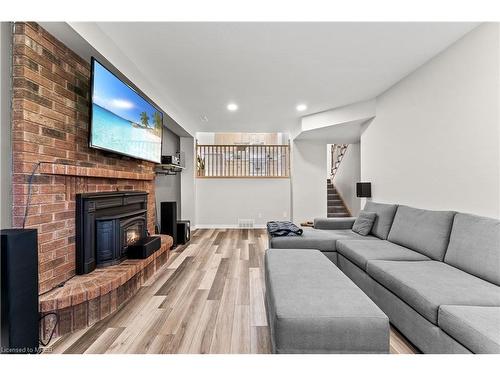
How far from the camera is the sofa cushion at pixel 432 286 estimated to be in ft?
4.66

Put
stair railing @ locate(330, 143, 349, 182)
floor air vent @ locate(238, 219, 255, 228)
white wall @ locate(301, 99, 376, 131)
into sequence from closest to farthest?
Result: 1. white wall @ locate(301, 99, 376, 131)
2. floor air vent @ locate(238, 219, 255, 228)
3. stair railing @ locate(330, 143, 349, 182)

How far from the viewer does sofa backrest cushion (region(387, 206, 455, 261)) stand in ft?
7.09

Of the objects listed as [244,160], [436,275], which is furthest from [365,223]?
[244,160]

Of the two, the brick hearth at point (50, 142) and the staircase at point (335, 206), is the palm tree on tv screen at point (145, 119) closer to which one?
the brick hearth at point (50, 142)

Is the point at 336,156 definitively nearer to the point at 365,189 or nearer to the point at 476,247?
the point at 365,189

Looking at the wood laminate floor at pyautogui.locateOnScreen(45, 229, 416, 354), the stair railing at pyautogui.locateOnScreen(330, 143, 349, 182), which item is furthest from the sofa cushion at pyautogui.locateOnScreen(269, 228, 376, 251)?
the stair railing at pyautogui.locateOnScreen(330, 143, 349, 182)

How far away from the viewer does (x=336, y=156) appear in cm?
817

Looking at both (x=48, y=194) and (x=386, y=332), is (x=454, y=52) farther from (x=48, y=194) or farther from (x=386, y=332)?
(x=48, y=194)

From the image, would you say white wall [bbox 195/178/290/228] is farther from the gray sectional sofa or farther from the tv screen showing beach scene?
the gray sectional sofa

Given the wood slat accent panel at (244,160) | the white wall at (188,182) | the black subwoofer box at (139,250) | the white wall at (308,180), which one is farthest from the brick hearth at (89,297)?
the white wall at (308,180)

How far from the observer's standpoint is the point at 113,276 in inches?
81.9

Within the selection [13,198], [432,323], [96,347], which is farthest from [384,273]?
[13,198]

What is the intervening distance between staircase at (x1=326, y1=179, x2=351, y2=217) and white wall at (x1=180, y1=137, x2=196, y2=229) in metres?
3.75

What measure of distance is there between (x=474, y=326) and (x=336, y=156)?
7.46m
